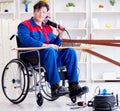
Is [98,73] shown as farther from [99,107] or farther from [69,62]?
[99,107]

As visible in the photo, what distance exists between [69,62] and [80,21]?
3.19 metres

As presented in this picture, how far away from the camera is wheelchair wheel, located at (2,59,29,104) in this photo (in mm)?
3583

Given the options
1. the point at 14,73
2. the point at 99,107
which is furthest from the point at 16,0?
the point at 99,107

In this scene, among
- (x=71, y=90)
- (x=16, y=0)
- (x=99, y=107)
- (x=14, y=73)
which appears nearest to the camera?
(x=99, y=107)

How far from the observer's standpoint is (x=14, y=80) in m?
A: 3.70

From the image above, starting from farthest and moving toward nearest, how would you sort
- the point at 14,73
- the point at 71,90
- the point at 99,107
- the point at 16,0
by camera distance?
the point at 16,0
the point at 14,73
the point at 71,90
the point at 99,107

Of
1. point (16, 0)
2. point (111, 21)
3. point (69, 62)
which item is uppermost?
point (16, 0)

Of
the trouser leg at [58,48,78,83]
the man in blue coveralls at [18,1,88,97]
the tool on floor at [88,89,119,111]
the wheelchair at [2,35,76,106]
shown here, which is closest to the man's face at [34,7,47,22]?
the man in blue coveralls at [18,1,88,97]

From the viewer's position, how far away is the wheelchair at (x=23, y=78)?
11.2 ft

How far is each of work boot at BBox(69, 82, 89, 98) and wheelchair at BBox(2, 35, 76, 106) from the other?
0.40ft

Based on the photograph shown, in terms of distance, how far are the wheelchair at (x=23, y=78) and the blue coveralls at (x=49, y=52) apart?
0.26 feet

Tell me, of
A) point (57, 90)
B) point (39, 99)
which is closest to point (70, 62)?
point (57, 90)

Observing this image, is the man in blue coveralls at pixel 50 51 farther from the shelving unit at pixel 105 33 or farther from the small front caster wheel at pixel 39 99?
the shelving unit at pixel 105 33

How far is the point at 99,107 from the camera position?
118 inches
